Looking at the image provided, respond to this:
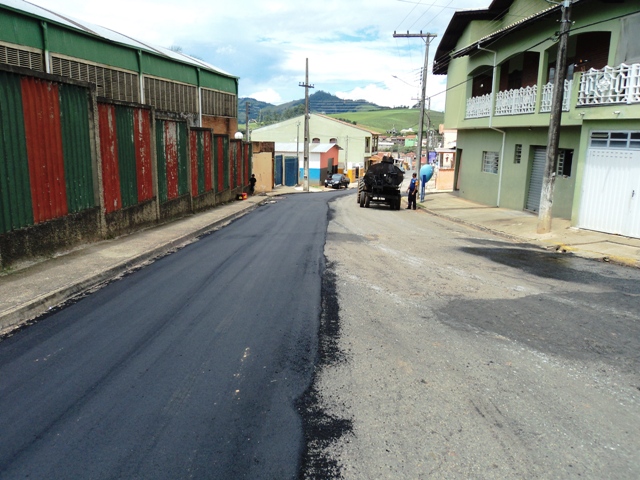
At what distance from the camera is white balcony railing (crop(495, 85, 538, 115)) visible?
19.7 metres

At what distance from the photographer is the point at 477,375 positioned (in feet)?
16.5

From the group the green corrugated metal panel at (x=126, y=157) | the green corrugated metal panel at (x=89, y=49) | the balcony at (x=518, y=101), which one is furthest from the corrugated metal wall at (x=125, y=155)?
the balcony at (x=518, y=101)

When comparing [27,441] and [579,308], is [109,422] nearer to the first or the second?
[27,441]

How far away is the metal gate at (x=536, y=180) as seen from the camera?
67.1ft

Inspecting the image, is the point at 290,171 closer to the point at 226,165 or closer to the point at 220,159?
the point at 226,165

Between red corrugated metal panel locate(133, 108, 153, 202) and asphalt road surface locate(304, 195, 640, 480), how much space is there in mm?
7022

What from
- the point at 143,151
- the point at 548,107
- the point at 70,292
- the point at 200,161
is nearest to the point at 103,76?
the point at 200,161

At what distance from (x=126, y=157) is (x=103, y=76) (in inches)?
386

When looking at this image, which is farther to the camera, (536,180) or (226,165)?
(226,165)

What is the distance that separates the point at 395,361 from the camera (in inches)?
210

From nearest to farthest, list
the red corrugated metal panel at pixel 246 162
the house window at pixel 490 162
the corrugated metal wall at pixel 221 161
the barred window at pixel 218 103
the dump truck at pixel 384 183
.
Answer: the corrugated metal wall at pixel 221 161
the dump truck at pixel 384 183
the house window at pixel 490 162
the red corrugated metal panel at pixel 246 162
the barred window at pixel 218 103

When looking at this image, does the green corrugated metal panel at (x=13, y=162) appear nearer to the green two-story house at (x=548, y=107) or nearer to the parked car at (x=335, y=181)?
the green two-story house at (x=548, y=107)

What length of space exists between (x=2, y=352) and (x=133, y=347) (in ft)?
4.48

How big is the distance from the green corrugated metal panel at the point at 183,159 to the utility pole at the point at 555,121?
38.9 ft
